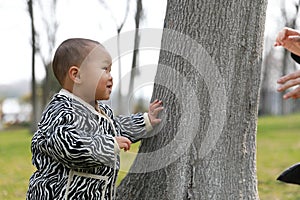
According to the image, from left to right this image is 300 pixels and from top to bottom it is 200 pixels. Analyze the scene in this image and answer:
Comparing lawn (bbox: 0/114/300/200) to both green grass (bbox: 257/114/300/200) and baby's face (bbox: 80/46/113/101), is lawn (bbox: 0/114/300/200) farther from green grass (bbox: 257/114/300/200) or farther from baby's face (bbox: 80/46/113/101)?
baby's face (bbox: 80/46/113/101)

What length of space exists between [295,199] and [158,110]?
2921mm

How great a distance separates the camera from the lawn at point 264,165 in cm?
575

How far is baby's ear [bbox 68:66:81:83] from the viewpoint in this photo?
2.78 m

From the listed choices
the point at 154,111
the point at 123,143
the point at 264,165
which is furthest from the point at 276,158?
the point at 123,143

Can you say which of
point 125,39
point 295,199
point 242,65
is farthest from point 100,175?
point 295,199

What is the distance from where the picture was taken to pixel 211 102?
3.02 metres

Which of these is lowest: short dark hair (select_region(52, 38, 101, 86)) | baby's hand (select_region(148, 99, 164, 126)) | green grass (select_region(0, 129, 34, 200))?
green grass (select_region(0, 129, 34, 200))

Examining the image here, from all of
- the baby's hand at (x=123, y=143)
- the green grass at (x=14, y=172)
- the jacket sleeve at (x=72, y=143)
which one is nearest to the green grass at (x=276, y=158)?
the green grass at (x=14, y=172)

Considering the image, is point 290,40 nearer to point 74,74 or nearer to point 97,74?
point 97,74

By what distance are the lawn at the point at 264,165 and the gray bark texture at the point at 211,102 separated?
1.18 ft

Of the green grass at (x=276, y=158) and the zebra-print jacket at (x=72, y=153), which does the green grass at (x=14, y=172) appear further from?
the zebra-print jacket at (x=72, y=153)

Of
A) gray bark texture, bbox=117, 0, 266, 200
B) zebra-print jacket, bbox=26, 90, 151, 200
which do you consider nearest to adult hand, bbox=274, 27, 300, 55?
gray bark texture, bbox=117, 0, 266, 200

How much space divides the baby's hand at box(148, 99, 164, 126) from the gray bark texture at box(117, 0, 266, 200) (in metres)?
0.04

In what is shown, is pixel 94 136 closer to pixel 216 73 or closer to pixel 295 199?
pixel 216 73
